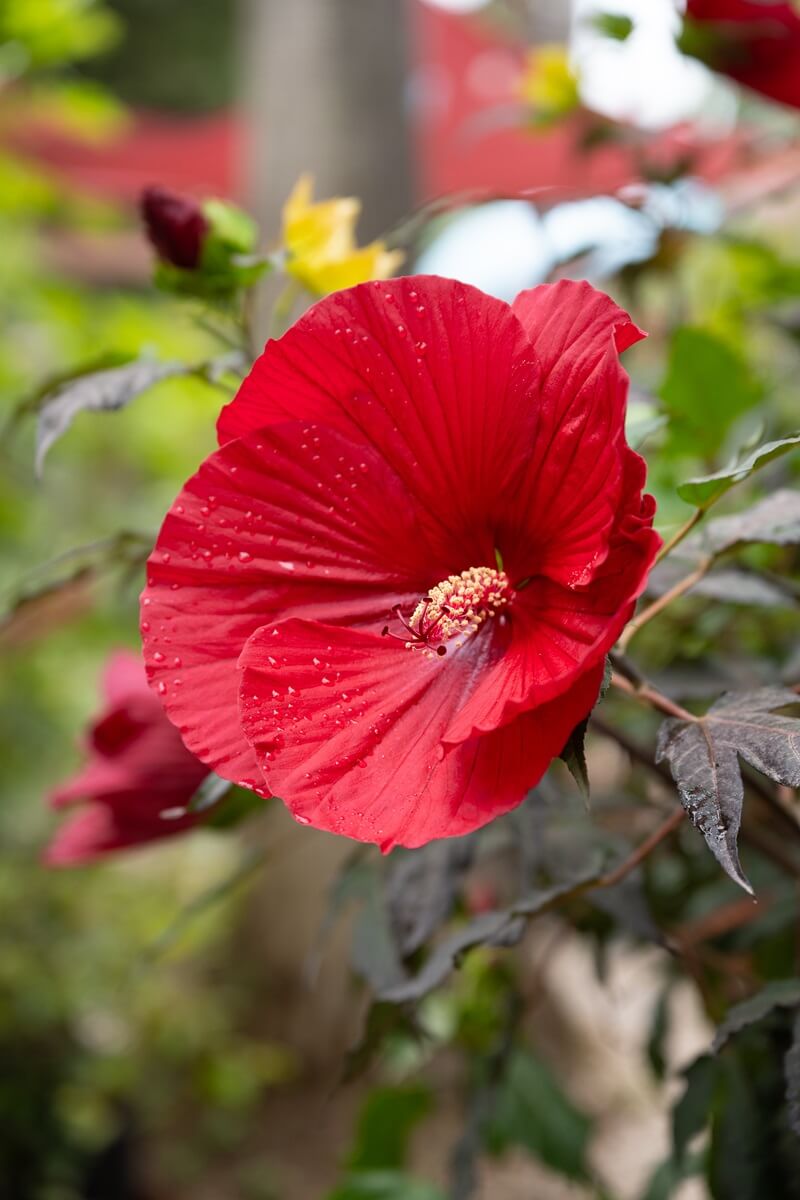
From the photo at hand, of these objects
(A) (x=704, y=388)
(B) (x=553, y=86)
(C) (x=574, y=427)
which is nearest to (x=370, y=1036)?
(C) (x=574, y=427)

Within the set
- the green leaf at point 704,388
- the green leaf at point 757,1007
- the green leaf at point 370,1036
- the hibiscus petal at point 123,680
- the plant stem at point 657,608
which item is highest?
the plant stem at point 657,608

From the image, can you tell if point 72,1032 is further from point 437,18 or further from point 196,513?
point 437,18

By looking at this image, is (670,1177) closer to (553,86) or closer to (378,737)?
(378,737)

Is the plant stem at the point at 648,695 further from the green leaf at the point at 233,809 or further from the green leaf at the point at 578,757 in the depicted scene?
the green leaf at the point at 233,809

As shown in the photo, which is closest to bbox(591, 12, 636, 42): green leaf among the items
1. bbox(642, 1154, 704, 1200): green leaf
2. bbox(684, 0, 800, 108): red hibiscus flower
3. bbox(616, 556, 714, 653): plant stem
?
bbox(684, 0, 800, 108): red hibiscus flower

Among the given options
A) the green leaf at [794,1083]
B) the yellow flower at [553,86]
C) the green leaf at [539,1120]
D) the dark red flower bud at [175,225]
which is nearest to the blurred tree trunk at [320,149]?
the yellow flower at [553,86]
